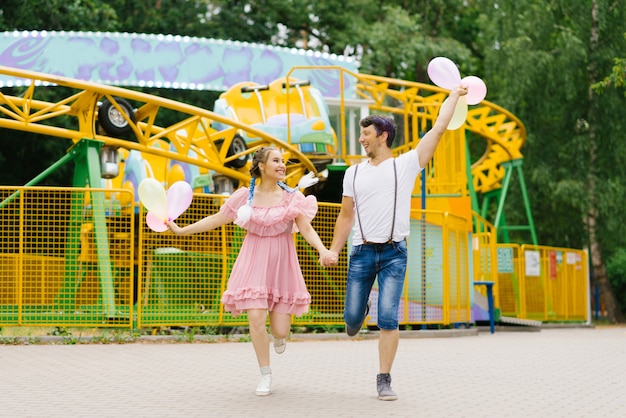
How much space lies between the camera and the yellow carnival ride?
13.6 meters

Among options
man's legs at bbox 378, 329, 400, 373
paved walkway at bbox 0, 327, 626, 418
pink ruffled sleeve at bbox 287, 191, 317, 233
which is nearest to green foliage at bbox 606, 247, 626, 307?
paved walkway at bbox 0, 327, 626, 418

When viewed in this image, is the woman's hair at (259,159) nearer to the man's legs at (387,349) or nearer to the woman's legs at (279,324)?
the woman's legs at (279,324)

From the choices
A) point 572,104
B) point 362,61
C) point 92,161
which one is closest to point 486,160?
point 572,104

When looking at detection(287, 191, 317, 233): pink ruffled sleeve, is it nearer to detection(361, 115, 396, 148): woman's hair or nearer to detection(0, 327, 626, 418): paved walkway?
detection(361, 115, 396, 148): woman's hair

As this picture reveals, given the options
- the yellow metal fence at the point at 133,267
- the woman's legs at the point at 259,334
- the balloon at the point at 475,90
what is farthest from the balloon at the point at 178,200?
the yellow metal fence at the point at 133,267

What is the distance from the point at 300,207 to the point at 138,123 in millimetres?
11070

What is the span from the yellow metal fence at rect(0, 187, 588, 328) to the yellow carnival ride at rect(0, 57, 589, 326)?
0.02m

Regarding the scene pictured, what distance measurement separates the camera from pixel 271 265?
7.95 metres

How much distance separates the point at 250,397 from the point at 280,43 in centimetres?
3183

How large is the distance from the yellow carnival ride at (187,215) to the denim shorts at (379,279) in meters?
6.53

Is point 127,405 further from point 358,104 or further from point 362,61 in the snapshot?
point 362,61

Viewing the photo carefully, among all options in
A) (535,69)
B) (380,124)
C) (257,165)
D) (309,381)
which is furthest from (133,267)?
(535,69)

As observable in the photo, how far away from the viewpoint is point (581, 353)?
12000 millimetres

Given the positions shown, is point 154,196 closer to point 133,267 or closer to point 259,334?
point 259,334
